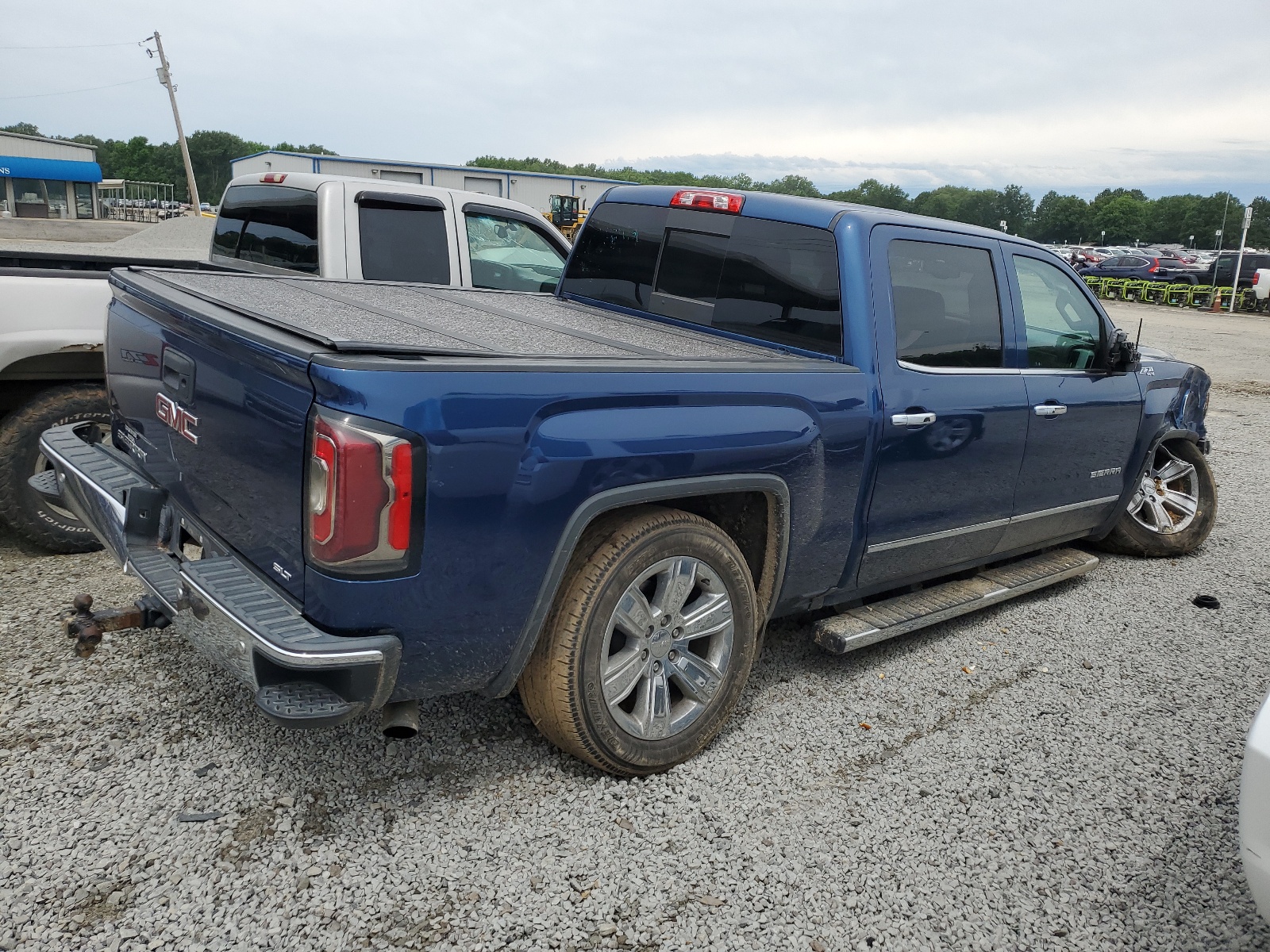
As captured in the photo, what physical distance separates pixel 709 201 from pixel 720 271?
32 cm

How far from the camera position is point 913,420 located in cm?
358

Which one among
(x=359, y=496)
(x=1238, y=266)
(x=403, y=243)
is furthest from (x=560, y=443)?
(x=1238, y=266)

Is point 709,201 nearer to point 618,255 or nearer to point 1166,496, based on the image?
point 618,255

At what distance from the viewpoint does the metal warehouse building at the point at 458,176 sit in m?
40.2

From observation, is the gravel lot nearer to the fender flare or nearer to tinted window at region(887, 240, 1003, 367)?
the fender flare

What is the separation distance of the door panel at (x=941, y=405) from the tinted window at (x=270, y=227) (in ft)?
12.1

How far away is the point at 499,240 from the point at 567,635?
4.35 metres

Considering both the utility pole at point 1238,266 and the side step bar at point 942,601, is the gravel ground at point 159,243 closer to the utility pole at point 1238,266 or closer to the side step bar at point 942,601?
the side step bar at point 942,601

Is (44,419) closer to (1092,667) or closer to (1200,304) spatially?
(1092,667)

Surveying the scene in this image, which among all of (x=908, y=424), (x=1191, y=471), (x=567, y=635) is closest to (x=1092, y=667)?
(x=908, y=424)

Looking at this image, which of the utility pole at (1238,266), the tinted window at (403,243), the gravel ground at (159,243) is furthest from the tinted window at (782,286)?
the utility pole at (1238,266)

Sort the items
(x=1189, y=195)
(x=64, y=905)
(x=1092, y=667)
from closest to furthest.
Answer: (x=64, y=905)
(x=1092, y=667)
(x=1189, y=195)

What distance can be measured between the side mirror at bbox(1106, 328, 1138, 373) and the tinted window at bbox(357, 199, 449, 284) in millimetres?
3957

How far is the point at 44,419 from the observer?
14.7 feet
